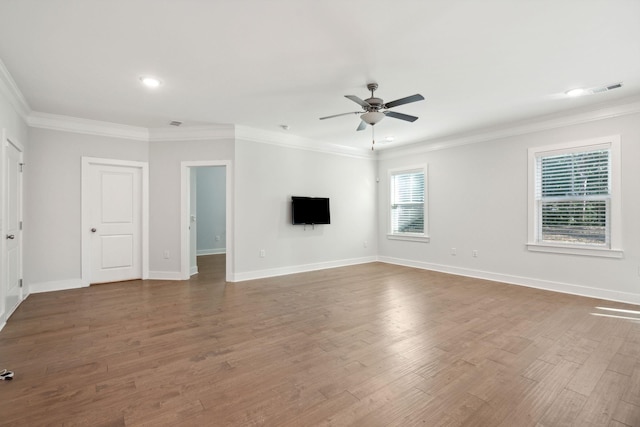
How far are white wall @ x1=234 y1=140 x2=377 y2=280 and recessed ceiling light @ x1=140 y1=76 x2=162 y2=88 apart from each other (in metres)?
1.84

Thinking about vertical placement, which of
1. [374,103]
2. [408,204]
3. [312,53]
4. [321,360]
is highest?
[312,53]

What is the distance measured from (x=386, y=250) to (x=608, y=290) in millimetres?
3951

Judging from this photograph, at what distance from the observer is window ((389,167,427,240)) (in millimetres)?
6641

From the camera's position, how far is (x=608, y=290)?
418 centimetres

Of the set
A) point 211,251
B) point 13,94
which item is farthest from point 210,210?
point 13,94

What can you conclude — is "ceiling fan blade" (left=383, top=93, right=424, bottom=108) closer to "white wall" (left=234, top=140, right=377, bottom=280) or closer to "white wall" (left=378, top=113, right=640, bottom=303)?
"white wall" (left=234, top=140, right=377, bottom=280)

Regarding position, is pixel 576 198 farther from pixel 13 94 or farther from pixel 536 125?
pixel 13 94

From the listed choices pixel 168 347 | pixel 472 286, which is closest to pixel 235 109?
pixel 168 347

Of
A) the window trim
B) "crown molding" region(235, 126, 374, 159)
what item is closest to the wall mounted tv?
"crown molding" region(235, 126, 374, 159)

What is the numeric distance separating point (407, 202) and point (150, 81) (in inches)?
213

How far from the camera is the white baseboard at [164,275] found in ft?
17.8

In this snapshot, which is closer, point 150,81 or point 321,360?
point 321,360

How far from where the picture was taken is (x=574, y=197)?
14.7ft

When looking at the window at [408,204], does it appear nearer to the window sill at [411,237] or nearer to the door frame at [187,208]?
the window sill at [411,237]
